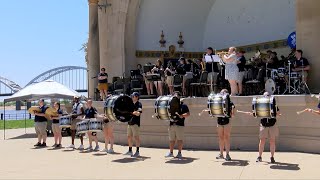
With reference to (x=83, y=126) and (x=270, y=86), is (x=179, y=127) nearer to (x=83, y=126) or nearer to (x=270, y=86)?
(x=270, y=86)

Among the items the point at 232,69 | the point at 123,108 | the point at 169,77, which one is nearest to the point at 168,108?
the point at 123,108

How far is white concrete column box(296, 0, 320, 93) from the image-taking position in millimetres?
13039

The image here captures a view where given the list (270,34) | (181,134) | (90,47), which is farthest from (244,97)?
(90,47)

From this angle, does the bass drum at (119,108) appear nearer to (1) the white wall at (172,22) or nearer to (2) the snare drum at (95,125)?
(2) the snare drum at (95,125)

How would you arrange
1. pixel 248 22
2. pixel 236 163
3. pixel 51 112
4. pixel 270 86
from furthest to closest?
1. pixel 248 22
2. pixel 51 112
3. pixel 270 86
4. pixel 236 163

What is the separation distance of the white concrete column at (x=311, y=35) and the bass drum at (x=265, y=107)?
315 centimetres

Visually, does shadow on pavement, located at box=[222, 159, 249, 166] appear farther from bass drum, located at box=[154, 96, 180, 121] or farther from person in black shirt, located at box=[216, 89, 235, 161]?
bass drum, located at box=[154, 96, 180, 121]

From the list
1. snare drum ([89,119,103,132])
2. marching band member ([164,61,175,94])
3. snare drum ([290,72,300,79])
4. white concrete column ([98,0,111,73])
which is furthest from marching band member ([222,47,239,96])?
white concrete column ([98,0,111,73])

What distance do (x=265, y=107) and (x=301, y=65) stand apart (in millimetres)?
3153

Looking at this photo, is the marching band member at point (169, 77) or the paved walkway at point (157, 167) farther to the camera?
the marching band member at point (169, 77)

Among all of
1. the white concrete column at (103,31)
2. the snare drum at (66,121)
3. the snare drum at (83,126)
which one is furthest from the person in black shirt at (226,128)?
the white concrete column at (103,31)

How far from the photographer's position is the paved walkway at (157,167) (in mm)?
9320

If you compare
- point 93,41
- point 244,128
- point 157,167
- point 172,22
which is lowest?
point 157,167

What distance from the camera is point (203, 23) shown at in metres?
21.9
